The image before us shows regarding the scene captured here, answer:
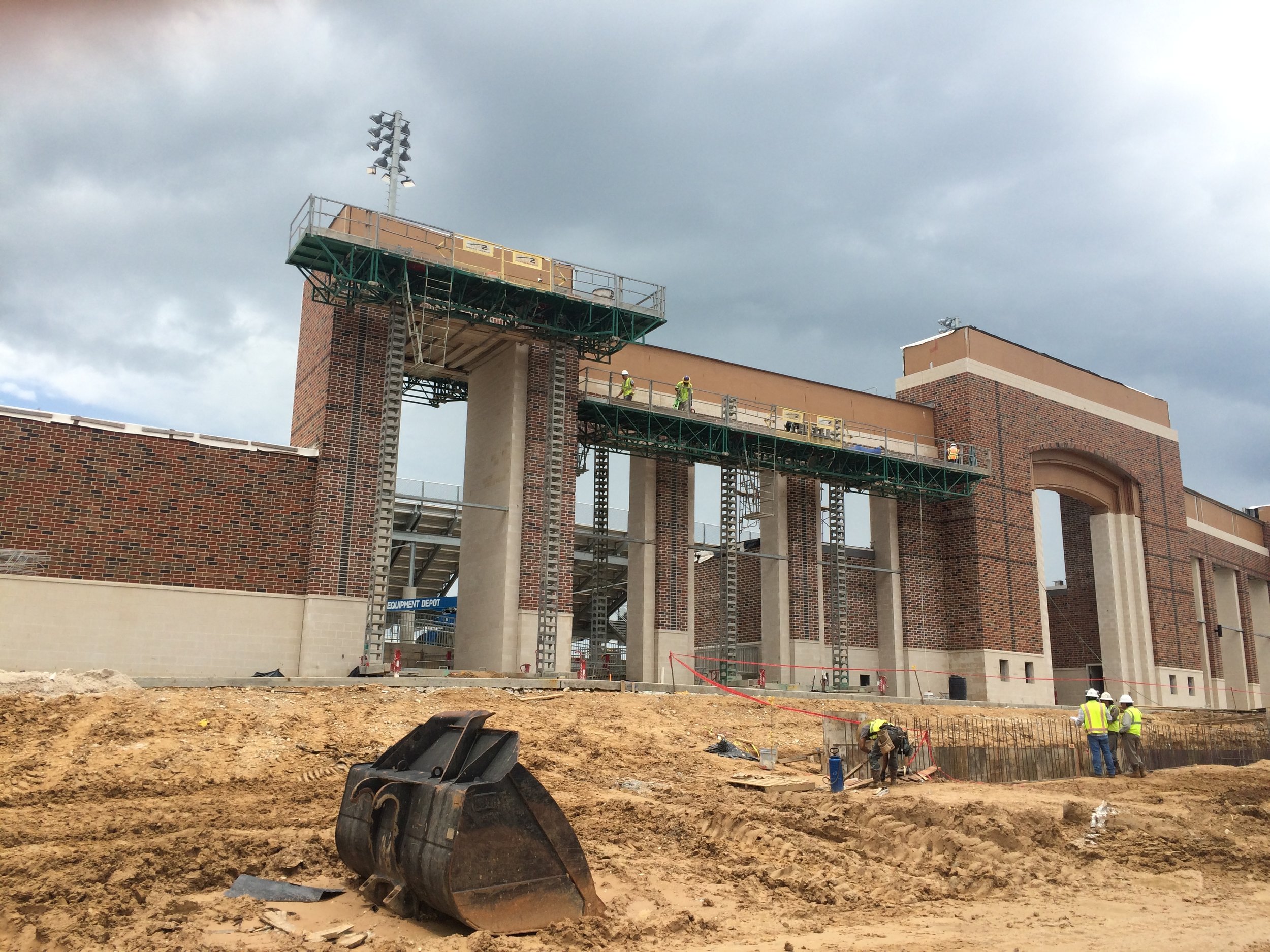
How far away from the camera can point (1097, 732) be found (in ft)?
54.3

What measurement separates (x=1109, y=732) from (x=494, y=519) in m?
14.6

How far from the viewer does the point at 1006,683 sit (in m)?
33.6

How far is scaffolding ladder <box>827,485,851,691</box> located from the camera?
103ft

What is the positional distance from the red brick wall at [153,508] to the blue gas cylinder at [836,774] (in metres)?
13.1

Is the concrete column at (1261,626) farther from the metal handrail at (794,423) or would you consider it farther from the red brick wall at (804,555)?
the red brick wall at (804,555)

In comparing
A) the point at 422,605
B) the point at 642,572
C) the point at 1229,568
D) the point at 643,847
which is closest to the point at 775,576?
the point at 642,572

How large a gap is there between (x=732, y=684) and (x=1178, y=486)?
27.0 m

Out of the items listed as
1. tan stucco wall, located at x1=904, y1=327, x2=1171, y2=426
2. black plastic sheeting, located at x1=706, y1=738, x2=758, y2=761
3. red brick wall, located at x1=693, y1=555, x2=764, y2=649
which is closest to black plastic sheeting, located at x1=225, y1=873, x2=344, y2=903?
black plastic sheeting, located at x1=706, y1=738, x2=758, y2=761

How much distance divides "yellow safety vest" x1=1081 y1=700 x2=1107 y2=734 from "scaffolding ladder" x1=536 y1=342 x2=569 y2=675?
1175 cm

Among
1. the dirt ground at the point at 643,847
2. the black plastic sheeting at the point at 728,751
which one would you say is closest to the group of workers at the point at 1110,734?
the dirt ground at the point at 643,847

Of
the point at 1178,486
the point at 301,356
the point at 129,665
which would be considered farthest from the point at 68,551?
the point at 1178,486

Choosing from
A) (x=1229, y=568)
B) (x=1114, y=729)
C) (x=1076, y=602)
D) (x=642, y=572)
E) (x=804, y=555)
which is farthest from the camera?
(x=1229, y=568)

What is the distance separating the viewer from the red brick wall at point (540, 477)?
2455 centimetres

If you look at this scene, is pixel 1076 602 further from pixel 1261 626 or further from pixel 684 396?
pixel 684 396
